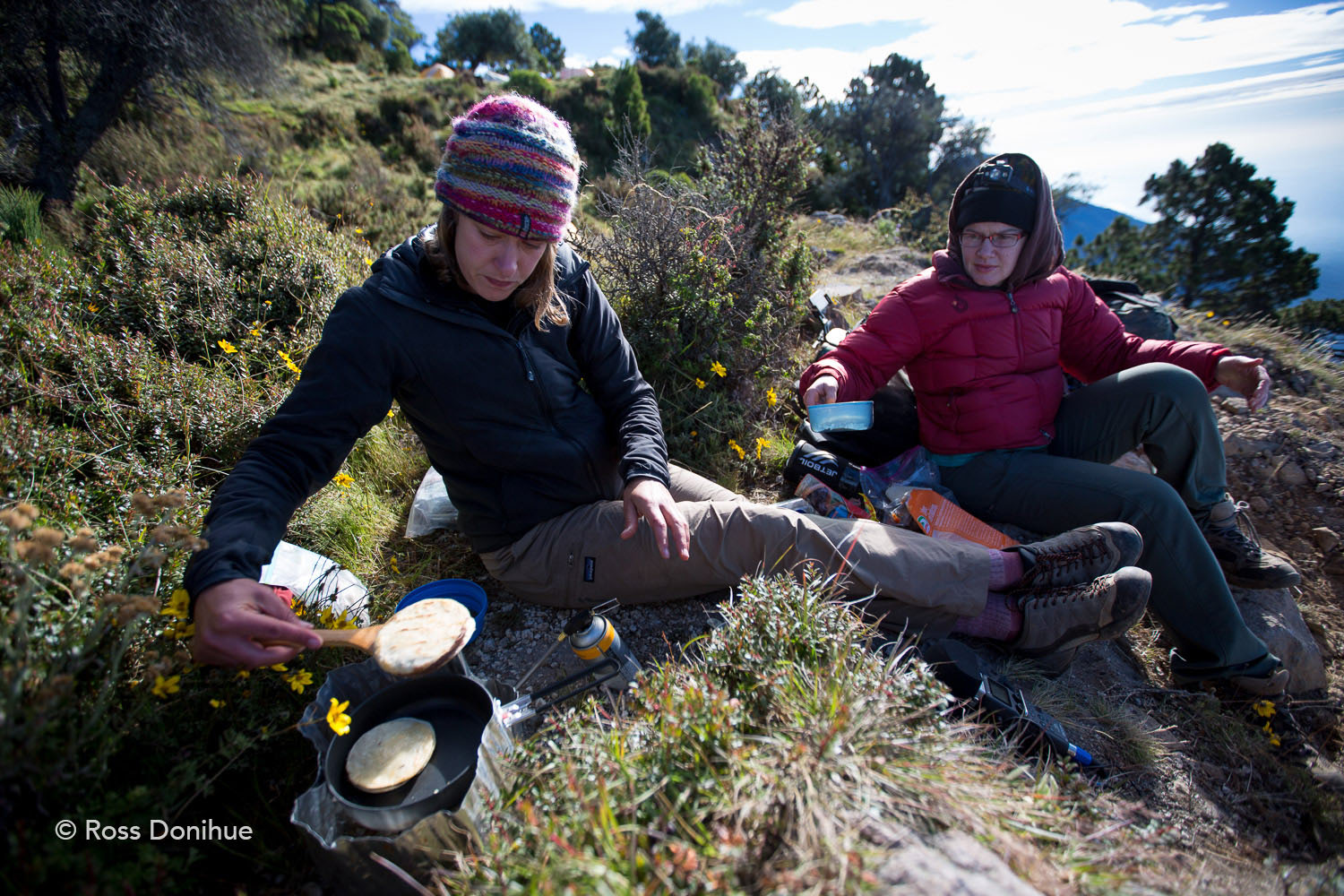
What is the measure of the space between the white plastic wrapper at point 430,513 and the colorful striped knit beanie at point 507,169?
1307 mm

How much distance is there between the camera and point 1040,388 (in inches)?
113

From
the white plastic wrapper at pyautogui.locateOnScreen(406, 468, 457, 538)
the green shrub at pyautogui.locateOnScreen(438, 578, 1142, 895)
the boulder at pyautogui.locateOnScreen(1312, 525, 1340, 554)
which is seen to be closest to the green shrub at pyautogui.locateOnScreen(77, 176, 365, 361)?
the white plastic wrapper at pyautogui.locateOnScreen(406, 468, 457, 538)

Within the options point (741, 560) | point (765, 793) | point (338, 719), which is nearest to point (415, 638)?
point (338, 719)

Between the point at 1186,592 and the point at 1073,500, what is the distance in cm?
51

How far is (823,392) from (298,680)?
220 cm

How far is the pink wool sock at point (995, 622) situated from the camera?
7.22 ft

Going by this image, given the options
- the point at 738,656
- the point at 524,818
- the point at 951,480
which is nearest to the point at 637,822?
the point at 524,818

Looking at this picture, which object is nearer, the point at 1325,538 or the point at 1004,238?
the point at 1004,238

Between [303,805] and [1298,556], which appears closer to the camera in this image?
[303,805]

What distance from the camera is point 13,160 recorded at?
6988 mm

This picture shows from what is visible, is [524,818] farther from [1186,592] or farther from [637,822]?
[1186,592]

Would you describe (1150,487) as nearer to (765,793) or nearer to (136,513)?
(765,793)

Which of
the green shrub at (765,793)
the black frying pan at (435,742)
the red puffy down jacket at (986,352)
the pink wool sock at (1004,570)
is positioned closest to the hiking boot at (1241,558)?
the red puffy down jacket at (986,352)

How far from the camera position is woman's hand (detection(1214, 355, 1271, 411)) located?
2502 millimetres
